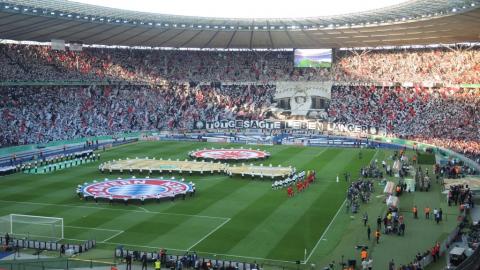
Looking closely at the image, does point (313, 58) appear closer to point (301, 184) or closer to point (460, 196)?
point (301, 184)

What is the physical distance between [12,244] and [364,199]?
2302 cm

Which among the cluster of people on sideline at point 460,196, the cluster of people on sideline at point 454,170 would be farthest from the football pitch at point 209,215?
the cluster of people on sideline at point 460,196

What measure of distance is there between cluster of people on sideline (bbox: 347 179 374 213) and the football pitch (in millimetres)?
881

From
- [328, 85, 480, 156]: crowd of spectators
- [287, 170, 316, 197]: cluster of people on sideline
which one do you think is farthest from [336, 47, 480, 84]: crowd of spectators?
[287, 170, 316, 197]: cluster of people on sideline

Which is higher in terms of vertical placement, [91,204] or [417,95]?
[417,95]

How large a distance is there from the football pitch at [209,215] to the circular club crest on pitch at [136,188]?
1.05 metres

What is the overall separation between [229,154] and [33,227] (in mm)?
29528

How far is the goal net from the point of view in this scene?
32438 mm

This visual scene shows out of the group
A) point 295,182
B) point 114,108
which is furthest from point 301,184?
point 114,108

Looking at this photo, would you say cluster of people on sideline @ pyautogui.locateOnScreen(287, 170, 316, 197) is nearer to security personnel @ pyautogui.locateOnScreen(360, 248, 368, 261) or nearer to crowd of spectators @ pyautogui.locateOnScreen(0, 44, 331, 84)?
security personnel @ pyautogui.locateOnScreen(360, 248, 368, 261)

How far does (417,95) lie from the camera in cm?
8012

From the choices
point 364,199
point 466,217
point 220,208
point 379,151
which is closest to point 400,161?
point 379,151

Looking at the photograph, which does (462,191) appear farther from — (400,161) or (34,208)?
(34,208)

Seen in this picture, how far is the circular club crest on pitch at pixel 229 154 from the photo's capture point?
58656 mm
